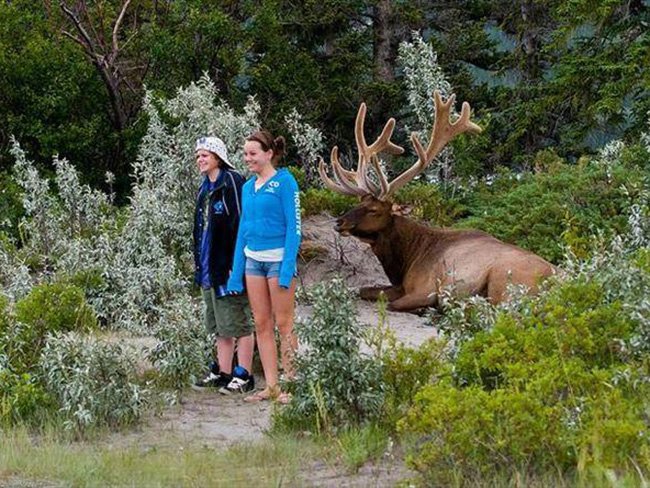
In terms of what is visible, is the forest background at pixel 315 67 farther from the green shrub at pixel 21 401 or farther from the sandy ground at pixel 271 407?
the green shrub at pixel 21 401

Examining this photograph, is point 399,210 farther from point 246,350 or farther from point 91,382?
point 91,382

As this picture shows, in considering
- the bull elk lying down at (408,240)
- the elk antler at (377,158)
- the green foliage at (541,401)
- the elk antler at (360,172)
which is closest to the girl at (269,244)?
the green foliage at (541,401)

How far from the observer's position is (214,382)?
10.2 m

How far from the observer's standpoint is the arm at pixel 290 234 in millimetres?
9219

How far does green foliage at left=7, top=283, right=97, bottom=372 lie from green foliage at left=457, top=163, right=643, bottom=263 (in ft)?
19.1

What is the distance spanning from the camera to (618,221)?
47.4 feet

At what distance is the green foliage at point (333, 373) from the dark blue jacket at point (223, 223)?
165 centimetres

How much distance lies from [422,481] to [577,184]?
916cm

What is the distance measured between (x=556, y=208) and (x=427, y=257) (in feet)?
6.96

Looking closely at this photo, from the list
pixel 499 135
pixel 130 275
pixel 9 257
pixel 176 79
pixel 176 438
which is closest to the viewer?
pixel 176 438

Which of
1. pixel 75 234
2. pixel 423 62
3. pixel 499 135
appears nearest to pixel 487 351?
pixel 75 234

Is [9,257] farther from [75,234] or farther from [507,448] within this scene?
[507,448]

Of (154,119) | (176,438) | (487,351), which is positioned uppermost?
(154,119)

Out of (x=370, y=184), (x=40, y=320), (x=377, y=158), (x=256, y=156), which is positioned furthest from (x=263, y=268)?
(x=377, y=158)
